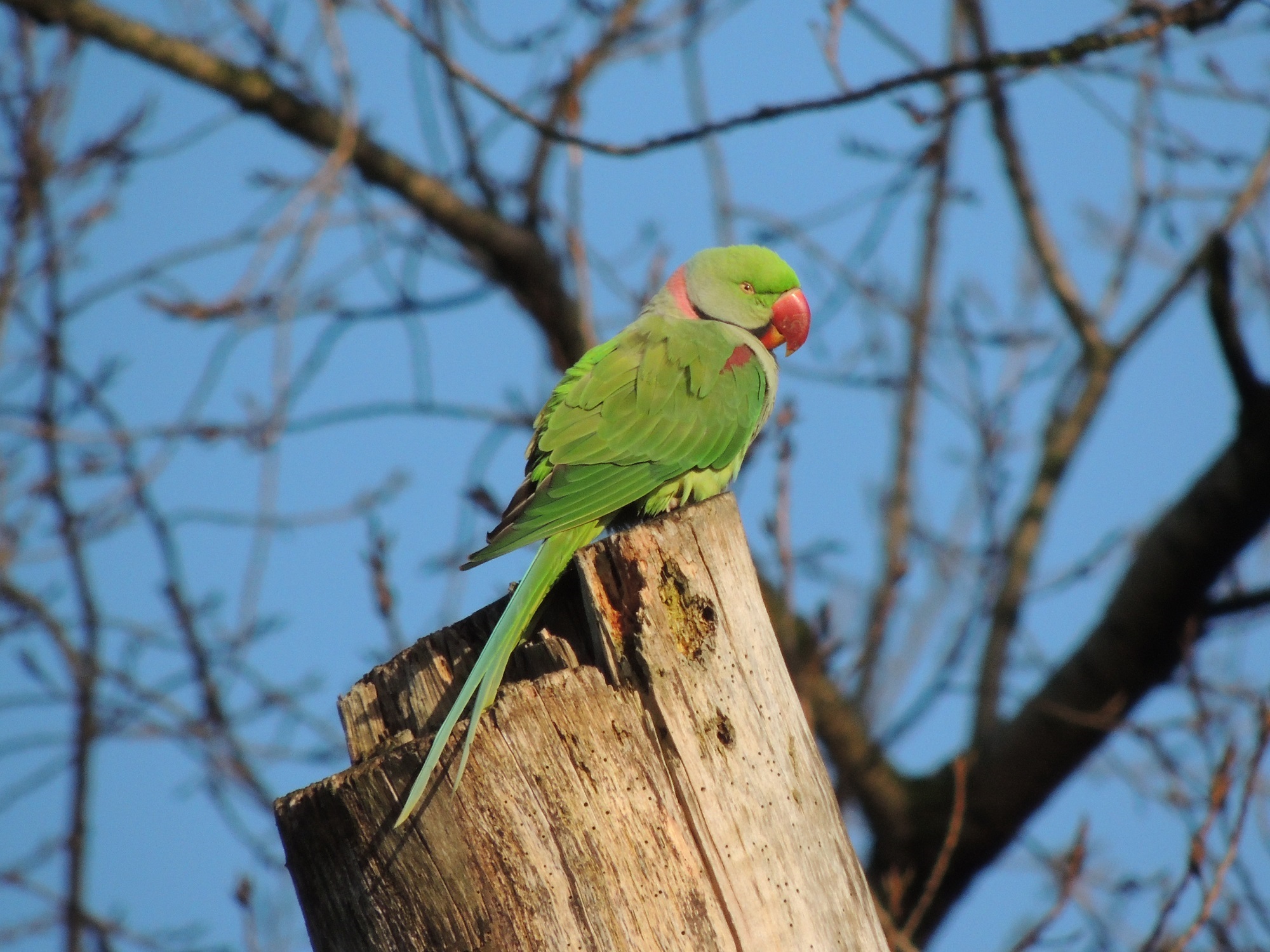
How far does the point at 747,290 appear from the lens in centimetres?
377

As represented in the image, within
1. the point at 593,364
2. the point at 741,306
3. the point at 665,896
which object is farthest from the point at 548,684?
the point at 741,306

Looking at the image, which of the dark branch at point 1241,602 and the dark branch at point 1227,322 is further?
the dark branch at point 1241,602

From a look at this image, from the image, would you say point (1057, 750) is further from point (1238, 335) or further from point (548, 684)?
point (548, 684)

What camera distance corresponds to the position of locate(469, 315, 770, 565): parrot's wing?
2838 millimetres

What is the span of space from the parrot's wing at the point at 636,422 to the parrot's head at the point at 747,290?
0.28 meters

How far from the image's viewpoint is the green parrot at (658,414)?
278 cm

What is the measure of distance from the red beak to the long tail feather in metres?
1.26

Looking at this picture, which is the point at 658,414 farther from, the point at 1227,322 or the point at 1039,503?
the point at 1039,503

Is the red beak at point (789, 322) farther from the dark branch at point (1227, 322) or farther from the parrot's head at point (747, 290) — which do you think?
the dark branch at point (1227, 322)

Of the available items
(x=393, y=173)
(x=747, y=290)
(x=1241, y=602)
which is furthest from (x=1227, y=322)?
(x=393, y=173)

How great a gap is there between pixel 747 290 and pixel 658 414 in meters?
0.85

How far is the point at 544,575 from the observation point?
8.18 feet

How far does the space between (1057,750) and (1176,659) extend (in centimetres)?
63

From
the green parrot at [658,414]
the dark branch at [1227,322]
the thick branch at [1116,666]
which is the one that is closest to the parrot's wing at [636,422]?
the green parrot at [658,414]
